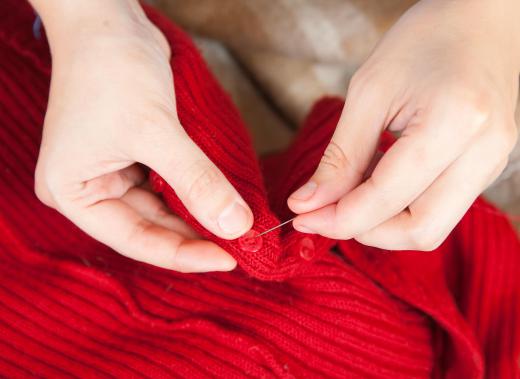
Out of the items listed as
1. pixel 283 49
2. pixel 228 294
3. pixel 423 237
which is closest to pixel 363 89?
pixel 423 237

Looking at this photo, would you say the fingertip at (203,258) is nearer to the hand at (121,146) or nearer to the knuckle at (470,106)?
the hand at (121,146)

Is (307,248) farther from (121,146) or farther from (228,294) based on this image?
(121,146)

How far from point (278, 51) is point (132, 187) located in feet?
1.45

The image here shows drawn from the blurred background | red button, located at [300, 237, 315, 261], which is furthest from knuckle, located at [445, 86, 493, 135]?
the blurred background

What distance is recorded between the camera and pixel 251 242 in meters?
0.56

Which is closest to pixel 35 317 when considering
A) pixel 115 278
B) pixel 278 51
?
pixel 115 278

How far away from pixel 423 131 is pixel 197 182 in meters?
0.23

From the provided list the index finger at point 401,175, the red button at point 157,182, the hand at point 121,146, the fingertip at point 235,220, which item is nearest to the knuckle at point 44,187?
the hand at point 121,146

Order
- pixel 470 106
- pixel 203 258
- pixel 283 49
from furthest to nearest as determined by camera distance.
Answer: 1. pixel 283 49
2. pixel 203 258
3. pixel 470 106

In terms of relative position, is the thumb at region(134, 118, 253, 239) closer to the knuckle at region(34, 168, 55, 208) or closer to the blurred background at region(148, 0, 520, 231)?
the knuckle at region(34, 168, 55, 208)

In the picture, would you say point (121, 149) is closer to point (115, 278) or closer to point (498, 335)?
point (115, 278)

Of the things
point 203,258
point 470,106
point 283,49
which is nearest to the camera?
point 470,106

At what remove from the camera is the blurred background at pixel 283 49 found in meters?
0.90

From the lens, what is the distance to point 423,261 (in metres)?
0.77
